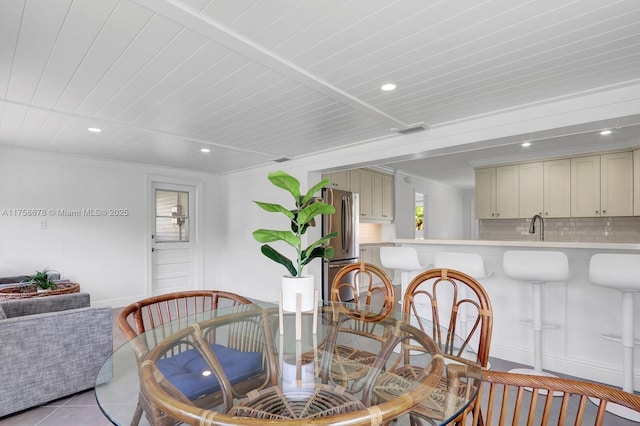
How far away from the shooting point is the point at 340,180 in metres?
5.46

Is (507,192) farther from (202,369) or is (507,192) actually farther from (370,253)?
(202,369)

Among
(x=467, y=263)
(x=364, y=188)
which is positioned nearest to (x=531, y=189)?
(x=364, y=188)

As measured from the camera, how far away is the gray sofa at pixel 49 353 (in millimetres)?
2135

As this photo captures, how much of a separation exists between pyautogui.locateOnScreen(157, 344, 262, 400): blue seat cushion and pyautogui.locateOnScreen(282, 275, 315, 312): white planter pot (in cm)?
30

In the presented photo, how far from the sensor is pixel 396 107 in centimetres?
286

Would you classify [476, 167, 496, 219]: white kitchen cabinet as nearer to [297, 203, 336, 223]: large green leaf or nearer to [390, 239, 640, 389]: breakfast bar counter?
[390, 239, 640, 389]: breakfast bar counter

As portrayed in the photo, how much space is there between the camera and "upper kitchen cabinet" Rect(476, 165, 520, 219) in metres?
5.37

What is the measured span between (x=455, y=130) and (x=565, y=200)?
285 centimetres

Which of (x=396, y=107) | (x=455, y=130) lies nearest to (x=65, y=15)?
(x=396, y=107)

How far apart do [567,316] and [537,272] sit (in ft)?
2.01

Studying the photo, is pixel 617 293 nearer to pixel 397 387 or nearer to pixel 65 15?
pixel 397 387

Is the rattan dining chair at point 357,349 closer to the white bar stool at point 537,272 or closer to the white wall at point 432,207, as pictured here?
the white bar stool at point 537,272

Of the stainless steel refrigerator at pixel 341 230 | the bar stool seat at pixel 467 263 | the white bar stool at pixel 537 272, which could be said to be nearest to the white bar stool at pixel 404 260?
the bar stool seat at pixel 467 263

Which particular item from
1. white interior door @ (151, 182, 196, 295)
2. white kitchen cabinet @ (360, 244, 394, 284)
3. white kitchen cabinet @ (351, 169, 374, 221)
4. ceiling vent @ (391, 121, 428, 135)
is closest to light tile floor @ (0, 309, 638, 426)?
ceiling vent @ (391, 121, 428, 135)
